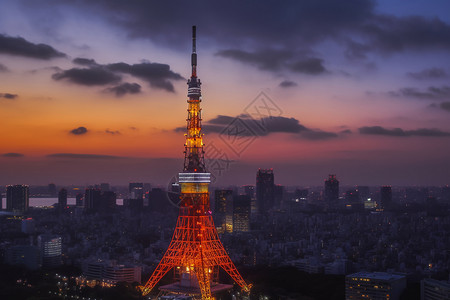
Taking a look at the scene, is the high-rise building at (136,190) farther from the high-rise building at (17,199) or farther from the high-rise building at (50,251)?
the high-rise building at (50,251)

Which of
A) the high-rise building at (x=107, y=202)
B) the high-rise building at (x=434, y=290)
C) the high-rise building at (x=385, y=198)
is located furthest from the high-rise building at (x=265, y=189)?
the high-rise building at (x=434, y=290)

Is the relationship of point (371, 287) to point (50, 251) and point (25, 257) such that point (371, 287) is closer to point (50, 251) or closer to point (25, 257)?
point (25, 257)

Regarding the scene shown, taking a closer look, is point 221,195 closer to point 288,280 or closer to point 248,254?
point 248,254

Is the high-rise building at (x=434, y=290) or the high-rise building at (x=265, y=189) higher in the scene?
the high-rise building at (x=265, y=189)

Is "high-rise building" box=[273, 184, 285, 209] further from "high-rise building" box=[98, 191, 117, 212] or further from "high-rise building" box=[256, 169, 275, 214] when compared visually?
"high-rise building" box=[98, 191, 117, 212]

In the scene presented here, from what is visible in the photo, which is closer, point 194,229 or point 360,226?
point 194,229

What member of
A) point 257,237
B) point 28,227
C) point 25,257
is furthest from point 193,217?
point 28,227

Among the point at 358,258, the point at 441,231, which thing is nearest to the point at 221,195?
the point at 441,231
